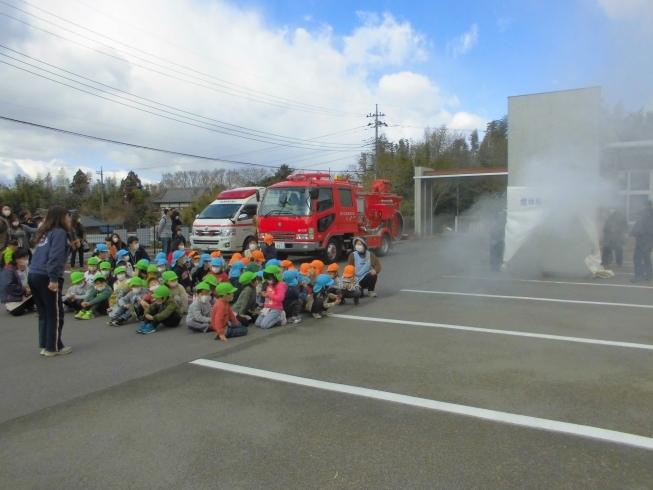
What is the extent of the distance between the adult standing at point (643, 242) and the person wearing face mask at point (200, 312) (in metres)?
9.96

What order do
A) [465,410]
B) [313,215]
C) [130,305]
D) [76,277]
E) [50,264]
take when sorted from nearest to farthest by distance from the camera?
[465,410], [50,264], [130,305], [76,277], [313,215]

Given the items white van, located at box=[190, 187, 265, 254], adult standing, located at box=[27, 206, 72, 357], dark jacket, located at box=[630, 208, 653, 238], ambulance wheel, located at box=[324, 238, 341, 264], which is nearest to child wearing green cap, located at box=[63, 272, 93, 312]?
adult standing, located at box=[27, 206, 72, 357]

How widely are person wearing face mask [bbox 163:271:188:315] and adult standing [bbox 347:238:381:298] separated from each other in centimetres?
354

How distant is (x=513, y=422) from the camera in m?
4.15

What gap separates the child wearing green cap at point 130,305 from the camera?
7.93 metres

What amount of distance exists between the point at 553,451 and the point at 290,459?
1888 mm

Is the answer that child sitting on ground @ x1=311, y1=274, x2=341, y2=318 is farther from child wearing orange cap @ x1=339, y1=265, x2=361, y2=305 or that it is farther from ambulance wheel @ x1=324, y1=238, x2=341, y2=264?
ambulance wheel @ x1=324, y1=238, x2=341, y2=264

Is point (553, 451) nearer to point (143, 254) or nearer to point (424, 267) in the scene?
point (143, 254)

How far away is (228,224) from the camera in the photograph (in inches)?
697

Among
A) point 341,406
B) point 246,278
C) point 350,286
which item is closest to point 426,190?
point 350,286

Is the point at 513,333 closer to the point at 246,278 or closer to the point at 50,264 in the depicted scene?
the point at 246,278

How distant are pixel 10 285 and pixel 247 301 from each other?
4381mm

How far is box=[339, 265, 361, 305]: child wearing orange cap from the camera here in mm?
9570

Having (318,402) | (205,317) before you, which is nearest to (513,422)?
(318,402)
